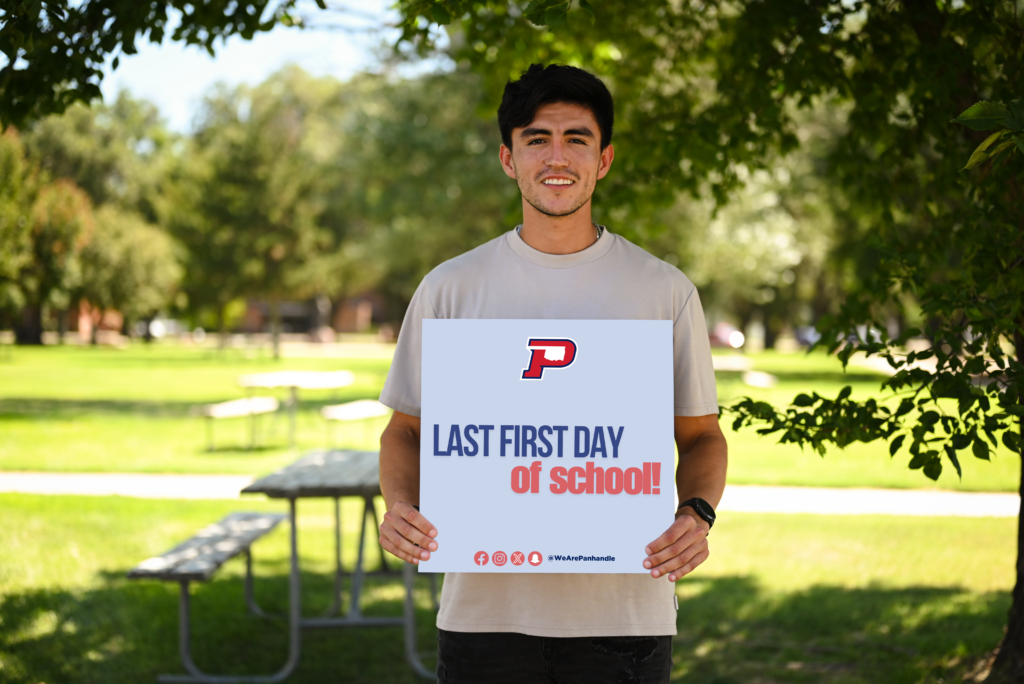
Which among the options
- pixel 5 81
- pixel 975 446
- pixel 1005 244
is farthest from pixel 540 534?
pixel 5 81

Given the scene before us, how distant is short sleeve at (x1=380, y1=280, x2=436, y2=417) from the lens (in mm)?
2436

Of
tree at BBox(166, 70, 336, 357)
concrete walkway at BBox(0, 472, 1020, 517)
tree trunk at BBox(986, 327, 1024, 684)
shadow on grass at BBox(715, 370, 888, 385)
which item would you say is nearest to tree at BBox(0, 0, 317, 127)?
tree trunk at BBox(986, 327, 1024, 684)

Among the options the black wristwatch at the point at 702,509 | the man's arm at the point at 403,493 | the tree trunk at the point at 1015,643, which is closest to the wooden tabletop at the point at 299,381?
the tree trunk at the point at 1015,643

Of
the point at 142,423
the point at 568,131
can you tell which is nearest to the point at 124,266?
the point at 142,423

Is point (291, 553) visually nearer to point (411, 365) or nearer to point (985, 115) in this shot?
point (411, 365)

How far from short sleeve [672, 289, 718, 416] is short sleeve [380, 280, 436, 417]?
2.23ft

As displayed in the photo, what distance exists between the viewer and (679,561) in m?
2.23

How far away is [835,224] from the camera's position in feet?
91.9

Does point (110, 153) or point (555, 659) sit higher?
point (110, 153)

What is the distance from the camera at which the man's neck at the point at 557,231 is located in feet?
8.00

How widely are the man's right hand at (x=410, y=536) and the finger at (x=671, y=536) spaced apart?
1.79 ft

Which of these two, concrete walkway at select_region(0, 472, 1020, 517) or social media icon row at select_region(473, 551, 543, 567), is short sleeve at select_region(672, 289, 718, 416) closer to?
social media icon row at select_region(473, 551, 543, 567)

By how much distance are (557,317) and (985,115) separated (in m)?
1.15

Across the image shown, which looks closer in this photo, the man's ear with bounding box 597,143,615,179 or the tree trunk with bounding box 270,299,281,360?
the man's ear with bounding box 597,143,615,179
